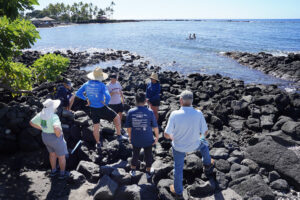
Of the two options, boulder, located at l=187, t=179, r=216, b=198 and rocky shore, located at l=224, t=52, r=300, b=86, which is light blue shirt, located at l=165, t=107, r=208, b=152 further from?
rocky shore, located at l=224, t=52, r=300, b=86

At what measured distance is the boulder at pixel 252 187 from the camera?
5.15m

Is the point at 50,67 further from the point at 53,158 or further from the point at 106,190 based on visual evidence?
the point at 106,190

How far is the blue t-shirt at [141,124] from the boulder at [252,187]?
7.51 feet

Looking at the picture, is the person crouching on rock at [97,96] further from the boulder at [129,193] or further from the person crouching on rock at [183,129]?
the person crouching on rock at [183,129]

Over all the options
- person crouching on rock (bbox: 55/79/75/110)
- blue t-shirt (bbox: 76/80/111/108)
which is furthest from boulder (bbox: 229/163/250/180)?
person crouching on rock (bbox: 55/79/75/110)

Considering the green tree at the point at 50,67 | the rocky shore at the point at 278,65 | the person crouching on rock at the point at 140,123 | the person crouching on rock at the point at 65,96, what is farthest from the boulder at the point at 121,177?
the rocky shore at the point at 278,65

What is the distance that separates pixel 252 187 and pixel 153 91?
460 centimetres

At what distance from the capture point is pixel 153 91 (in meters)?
8.59

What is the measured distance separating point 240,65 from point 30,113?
24.3 metres

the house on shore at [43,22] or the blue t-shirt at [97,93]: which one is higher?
the house on shore at [43,22]

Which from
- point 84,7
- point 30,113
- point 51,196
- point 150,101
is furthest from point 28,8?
point 84,7

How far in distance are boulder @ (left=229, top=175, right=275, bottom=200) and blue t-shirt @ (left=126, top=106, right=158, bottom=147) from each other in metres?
2.29

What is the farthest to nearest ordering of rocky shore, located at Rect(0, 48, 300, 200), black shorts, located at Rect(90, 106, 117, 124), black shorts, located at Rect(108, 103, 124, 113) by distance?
1. black shorts, located at Rect(108, 103, 124, 113)
2. black shorts, located at Rect(90, 106, 117, 124)
3. rocky shore, located at Rect(0, 48, 300, 200)

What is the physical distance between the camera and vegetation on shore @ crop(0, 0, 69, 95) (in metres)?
6.21
